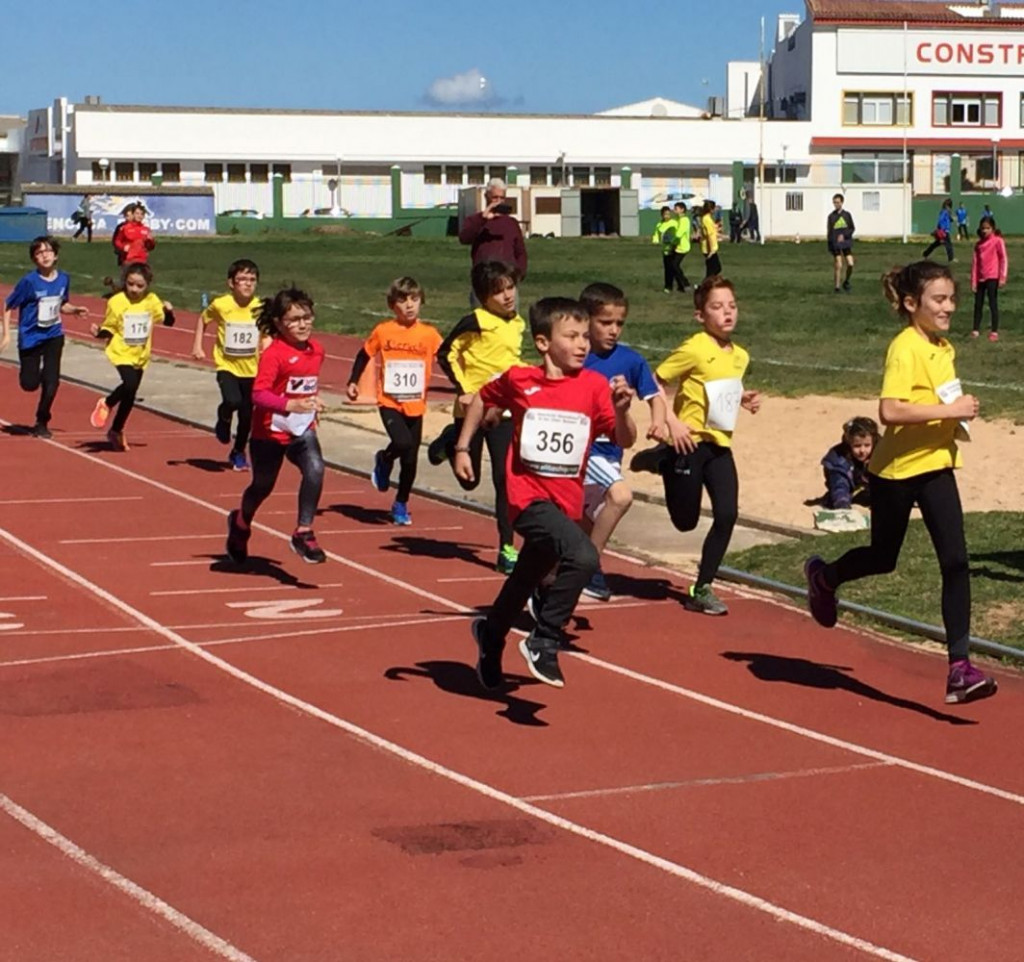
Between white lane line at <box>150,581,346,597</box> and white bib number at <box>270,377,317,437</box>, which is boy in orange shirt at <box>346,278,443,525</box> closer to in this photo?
white bib number at <box>270,377,317,437</box>

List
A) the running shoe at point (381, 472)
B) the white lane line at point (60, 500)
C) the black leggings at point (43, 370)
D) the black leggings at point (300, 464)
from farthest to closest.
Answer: the black leggings at point (43, 370)
the white lane line at point (60, 500)
the running shoe at point (381, 472)
the black leggings at point (300, 464)

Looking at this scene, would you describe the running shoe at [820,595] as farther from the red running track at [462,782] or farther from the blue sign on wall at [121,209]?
the blue sign on wall at [121,209]

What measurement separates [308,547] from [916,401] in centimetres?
477

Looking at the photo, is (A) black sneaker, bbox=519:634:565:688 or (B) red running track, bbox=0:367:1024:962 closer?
(B) red running track, bbox=0:367:1024:962

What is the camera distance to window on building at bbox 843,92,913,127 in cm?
9875

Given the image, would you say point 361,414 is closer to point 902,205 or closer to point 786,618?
point 786,618

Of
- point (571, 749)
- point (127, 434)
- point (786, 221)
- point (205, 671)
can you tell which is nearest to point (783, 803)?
point (571, 749)

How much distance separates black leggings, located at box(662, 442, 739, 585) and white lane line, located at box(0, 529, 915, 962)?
2587 mm

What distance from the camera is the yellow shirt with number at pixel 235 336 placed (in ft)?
58.5

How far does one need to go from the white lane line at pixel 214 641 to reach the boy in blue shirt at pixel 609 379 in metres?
1.12

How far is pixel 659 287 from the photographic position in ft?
137

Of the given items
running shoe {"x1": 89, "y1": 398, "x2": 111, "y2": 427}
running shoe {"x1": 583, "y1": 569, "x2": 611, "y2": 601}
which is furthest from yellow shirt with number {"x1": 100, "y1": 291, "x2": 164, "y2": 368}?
running shoe {"x1": 583, "y1": 569, "x2": 611, "y2": 601}

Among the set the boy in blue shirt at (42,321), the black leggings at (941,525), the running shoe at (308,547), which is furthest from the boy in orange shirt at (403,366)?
the boy in blue shirt at (42,321)

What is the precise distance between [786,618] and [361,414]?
10.6 metres
